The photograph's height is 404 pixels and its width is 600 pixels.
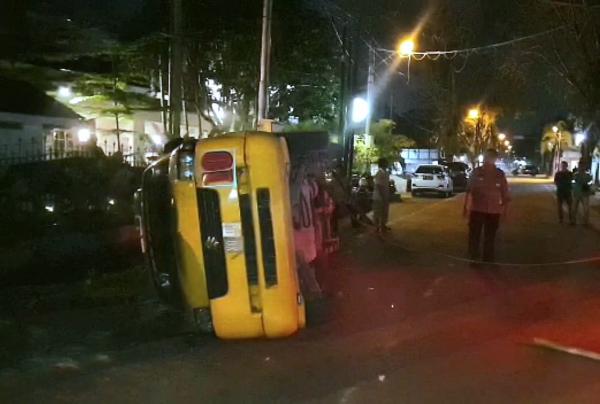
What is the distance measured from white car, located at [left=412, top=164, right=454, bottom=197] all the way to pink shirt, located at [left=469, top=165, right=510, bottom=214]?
2447cm

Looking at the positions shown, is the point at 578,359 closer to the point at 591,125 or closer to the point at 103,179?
the point at 103,179

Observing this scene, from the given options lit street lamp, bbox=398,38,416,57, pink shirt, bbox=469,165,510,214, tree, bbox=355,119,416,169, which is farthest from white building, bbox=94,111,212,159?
pink shirt, bbox=469,165,510,214

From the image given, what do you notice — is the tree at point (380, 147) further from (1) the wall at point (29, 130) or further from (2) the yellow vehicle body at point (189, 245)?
(2) the yellow vehicle body at point (189, 245)

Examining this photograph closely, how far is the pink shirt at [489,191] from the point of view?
38.4 ft

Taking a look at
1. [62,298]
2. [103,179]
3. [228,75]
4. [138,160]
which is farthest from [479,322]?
[228,75]

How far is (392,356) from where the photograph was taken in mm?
6793

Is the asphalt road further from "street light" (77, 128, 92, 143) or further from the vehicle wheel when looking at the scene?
"street light" (77, 128, 92, 143)

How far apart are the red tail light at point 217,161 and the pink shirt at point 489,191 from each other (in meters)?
6.21

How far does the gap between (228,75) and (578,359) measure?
62.5ft

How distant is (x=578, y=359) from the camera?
665cm

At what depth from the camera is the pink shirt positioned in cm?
1170

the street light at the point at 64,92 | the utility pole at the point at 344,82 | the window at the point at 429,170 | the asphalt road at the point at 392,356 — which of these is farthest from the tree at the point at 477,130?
the asphalt road at the point at 392,356

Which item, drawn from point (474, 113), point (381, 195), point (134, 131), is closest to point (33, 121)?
point (134, 131)

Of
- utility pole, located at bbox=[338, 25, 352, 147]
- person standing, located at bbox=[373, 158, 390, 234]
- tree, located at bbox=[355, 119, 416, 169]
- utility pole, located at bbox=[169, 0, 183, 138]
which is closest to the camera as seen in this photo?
utility pole, located at bbox=[169, 0, 183, 138]
